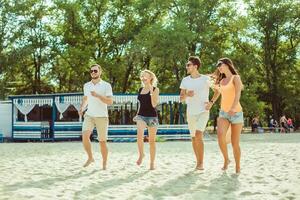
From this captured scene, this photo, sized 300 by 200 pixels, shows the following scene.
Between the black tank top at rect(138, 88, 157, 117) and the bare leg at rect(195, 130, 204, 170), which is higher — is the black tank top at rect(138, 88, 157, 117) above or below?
above

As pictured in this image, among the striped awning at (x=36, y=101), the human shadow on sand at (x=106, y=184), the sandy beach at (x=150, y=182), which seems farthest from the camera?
the striped awning at (x=36, y=101)

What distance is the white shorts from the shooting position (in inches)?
328

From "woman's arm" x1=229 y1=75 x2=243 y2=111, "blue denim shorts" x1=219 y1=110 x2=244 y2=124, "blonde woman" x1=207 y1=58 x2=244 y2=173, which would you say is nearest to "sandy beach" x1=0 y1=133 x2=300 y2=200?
"blonde woman" x1=207 y1=58 x2=244 y2=173

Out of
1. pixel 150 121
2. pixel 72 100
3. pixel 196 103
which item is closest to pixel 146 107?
pixel 150 121

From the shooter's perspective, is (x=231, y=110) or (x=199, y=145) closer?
(x=231, y=110)

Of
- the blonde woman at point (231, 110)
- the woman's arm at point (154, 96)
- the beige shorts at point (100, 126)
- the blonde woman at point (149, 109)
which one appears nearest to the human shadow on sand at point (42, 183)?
the beige shorts at point (100, 126)

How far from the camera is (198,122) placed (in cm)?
836

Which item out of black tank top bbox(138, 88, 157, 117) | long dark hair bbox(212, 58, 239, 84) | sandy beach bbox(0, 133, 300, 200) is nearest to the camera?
sandy beach bbox(0, 133, 300, 200)

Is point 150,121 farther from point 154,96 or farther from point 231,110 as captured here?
point 231,110

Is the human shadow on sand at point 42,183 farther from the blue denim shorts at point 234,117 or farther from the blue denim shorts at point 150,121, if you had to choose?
the blue denim shorts at point 234,117

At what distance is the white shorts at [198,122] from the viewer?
8.33 m

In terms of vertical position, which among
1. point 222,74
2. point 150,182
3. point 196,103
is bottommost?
point 150,182

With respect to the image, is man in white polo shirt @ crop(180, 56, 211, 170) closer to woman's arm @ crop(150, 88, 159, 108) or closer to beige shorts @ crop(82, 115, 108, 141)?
woman's arm @ crop(150, 88, 159, 108)

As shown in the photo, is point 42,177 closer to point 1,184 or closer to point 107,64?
point 1,184
